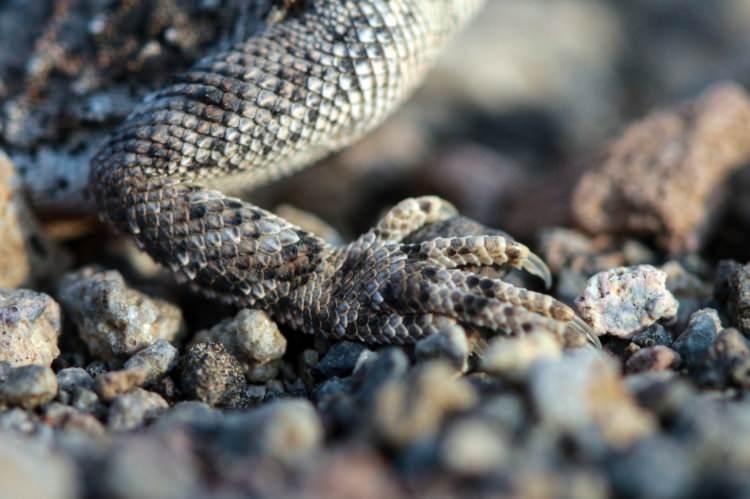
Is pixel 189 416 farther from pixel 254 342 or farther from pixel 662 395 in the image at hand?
pixel 662 395

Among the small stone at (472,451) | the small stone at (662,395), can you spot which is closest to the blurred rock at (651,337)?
the small stone at (662,395)

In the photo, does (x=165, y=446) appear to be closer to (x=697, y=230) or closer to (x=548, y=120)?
(x=697, y=230)

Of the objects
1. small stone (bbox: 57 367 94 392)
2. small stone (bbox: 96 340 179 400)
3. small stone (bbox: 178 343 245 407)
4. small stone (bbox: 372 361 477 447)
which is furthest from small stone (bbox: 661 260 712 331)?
small stone (bbox: 57 367 94 392)

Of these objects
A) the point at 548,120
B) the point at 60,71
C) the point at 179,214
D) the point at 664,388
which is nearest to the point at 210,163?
the point at 179,214

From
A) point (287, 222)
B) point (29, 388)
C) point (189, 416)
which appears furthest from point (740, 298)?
point (29, 388)

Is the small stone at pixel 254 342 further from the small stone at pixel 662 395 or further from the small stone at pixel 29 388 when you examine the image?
the small stone at pixel 662 395
